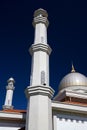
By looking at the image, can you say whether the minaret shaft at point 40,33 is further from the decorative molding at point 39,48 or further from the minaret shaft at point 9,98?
the minaret shaft at point 9,98

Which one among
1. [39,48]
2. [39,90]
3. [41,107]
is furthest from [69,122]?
[39,48]

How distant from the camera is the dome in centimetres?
2016

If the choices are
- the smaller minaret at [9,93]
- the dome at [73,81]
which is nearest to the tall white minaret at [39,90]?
the dome at [73,81]

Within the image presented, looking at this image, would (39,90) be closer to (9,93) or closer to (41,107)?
(41,107)

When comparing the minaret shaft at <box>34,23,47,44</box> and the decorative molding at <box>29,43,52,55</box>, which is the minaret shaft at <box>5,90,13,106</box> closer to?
the minaret shaft at <box>34,23,47,44</box>

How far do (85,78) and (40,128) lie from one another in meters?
13.8

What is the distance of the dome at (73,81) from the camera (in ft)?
66.1

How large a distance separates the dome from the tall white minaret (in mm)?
8680

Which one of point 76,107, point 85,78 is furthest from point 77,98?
point 76,107

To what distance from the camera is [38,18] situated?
43.7ft

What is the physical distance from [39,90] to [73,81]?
1140 cm

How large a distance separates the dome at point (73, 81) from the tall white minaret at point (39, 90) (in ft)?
28.5

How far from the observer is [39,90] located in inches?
368

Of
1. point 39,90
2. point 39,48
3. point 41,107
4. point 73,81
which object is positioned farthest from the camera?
point 73,81
